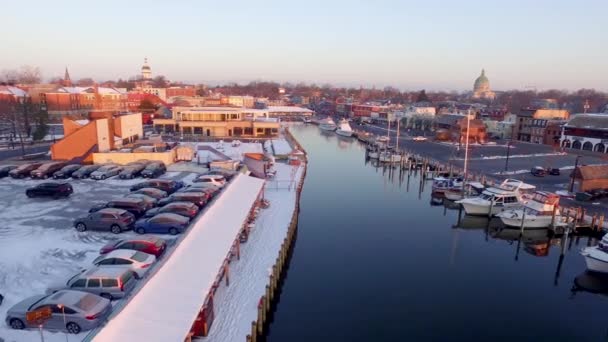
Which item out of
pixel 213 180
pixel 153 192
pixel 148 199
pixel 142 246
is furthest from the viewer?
pixel 213 180

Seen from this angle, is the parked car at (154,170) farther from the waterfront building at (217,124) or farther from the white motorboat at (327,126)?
the white motorboat at (327,126)

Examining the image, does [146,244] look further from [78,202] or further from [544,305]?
[544,305]

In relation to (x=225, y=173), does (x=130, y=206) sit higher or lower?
lower

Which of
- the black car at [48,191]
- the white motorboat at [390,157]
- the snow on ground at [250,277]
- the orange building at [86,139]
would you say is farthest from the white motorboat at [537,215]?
the orange building at [86,139]

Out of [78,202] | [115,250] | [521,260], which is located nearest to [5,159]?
[78,202]

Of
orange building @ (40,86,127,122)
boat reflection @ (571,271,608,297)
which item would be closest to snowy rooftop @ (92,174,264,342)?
boat reflection @ (571,271,608,297)

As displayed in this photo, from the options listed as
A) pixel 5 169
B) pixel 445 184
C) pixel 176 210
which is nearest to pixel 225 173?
pixel 176 210

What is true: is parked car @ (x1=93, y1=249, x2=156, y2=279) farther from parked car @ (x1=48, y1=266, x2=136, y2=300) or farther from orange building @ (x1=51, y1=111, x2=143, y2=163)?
orange building @ (x1=51, y1=111, x2=143, y2=163)

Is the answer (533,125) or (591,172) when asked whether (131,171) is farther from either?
(533,125)
